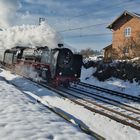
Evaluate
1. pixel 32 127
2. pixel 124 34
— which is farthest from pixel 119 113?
pixel 124 34

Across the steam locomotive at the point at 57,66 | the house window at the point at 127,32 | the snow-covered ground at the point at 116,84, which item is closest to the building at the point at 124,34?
the house window at the point at 127,32

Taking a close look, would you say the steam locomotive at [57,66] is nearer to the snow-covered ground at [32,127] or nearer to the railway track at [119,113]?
the railway track at [119,113]

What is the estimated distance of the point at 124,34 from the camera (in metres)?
43.1

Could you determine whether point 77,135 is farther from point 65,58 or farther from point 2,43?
point 2,43

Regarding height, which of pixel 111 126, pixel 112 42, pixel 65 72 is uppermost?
pixel 112 42

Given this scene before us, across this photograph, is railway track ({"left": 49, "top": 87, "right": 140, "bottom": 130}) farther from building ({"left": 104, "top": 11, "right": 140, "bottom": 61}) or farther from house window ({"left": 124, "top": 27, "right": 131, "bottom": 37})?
house window ({"left": 124, "top": 27, "right": 131, "bottom": 37})

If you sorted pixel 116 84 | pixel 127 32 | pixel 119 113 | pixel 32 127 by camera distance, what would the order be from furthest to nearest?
pixel 127 32 < pixel 116 84 < pixel 119 113 < pixel 32 127

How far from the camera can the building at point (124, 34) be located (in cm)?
3985

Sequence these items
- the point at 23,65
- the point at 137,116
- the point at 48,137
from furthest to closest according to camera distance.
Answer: the point at 23,65
the point at 137,116
the point at 48,137

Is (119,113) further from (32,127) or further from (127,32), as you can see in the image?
(127,32)

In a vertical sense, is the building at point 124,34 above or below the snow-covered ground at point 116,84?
above

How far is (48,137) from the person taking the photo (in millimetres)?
7660

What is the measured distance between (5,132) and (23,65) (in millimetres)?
21616

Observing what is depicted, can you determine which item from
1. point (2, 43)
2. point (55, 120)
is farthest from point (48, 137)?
point (2, 43)
